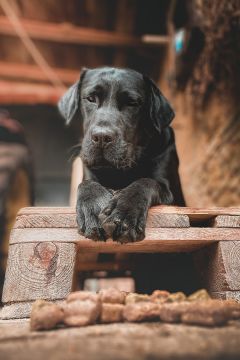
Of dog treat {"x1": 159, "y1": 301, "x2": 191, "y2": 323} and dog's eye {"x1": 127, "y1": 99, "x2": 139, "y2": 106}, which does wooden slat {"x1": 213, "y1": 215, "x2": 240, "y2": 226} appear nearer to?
dog treat {"x1": 159, "y1": 301, "x2": 191, "y2": 323}

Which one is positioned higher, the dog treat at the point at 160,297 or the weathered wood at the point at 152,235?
the weathered wood at the point at 152,235

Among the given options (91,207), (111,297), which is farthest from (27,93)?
(111,297)

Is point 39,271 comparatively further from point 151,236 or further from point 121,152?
point 121,152

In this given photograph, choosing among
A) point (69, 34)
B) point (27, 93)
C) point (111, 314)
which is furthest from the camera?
point (27, 93)

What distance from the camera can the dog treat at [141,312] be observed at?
116 cm

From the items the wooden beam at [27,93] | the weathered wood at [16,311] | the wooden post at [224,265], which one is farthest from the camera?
the wooden beam at [27,93]

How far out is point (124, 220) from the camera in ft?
5.18

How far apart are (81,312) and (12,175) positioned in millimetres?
2427

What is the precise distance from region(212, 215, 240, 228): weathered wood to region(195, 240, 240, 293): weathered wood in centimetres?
9

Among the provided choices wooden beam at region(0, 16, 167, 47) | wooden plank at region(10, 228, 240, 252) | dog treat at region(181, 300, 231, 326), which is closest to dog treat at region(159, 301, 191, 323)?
dog treat at region(181, 300, 231, 326)

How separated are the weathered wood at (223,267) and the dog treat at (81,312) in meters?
0.72

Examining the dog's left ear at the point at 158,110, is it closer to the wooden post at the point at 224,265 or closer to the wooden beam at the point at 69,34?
the wooden post at the point at 224,265

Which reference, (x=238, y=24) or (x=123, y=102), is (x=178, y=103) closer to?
(x=238, y=24)

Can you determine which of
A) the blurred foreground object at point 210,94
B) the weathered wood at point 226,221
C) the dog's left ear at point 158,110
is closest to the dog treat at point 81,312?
the weathered wood at point 226,221
